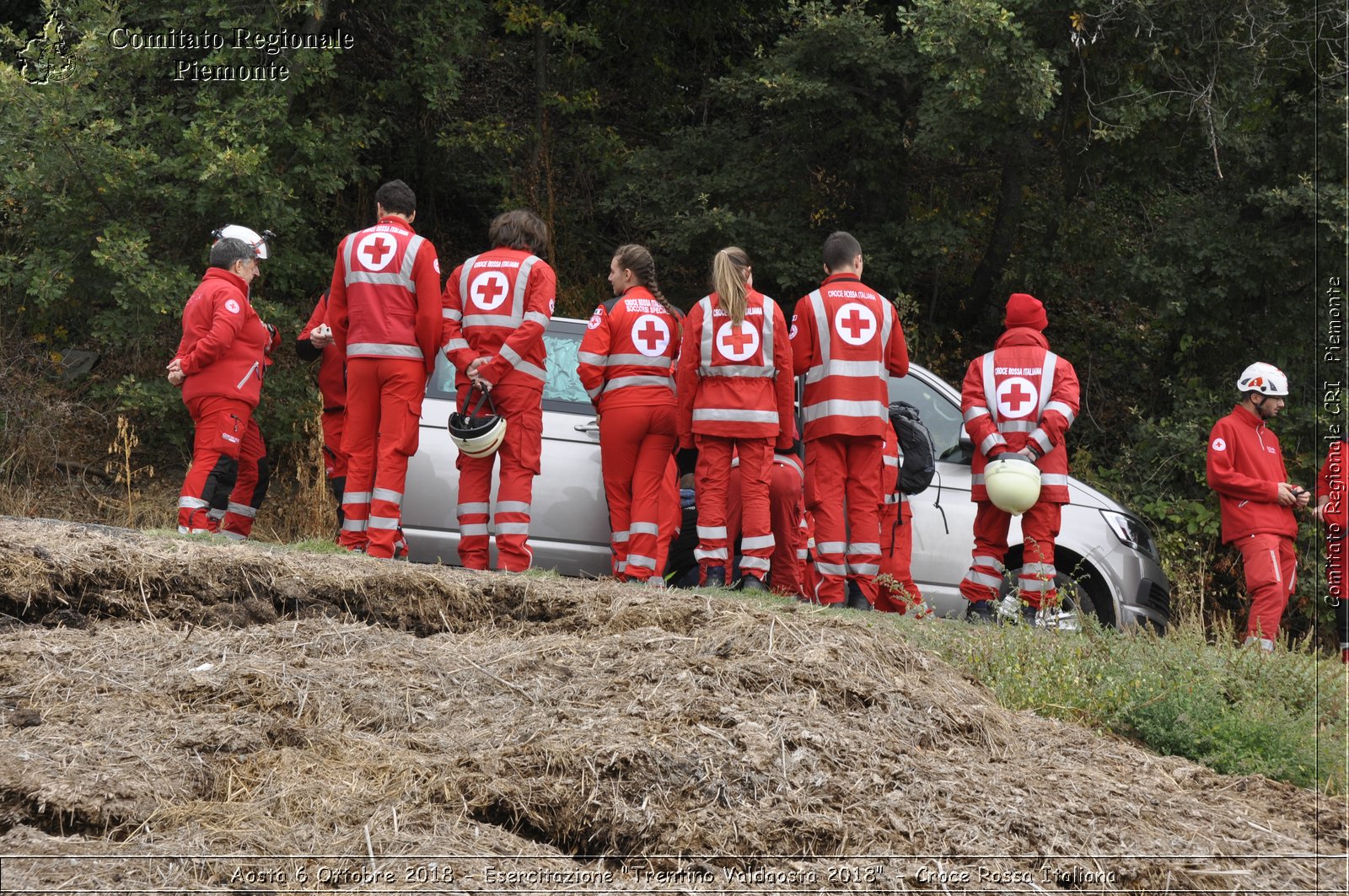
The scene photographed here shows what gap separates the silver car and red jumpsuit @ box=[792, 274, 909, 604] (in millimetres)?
771

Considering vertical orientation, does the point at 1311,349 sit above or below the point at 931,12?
below

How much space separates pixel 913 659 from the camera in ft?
17.3

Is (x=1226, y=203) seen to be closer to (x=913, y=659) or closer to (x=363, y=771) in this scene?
(x=913, y=659)

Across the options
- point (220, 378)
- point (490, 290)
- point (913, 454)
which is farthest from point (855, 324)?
point (220, 378)

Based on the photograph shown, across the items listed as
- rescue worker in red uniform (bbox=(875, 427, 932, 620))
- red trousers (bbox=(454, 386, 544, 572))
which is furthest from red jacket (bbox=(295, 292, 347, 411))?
rescue worker in red uniform (bbox=(875, 427, 932, 620))

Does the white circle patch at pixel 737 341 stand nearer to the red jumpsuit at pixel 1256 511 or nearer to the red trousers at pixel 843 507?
the red trousers at pixel 843 507

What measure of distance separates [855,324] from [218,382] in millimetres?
3765

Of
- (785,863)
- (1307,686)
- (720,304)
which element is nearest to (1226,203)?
(720,304)

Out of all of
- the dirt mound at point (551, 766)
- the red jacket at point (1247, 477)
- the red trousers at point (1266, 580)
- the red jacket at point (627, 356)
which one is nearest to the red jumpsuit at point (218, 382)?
the red jacket at point (627, 356)

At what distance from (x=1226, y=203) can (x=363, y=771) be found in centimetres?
1023

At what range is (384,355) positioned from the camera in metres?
7.57

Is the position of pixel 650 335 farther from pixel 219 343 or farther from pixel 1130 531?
pixel 1130 531

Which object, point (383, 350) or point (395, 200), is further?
point (395, 200)

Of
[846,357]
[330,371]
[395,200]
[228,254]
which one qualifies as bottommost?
[330,371]
